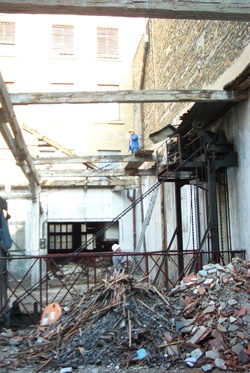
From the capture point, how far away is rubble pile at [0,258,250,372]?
5785mm

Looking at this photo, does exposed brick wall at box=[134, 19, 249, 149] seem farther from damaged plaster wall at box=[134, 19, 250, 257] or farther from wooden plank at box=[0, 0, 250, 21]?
wooden plank at box=[0, 0, 250, 21]

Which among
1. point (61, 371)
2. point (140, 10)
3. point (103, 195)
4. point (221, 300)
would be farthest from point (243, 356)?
point (103, 195)

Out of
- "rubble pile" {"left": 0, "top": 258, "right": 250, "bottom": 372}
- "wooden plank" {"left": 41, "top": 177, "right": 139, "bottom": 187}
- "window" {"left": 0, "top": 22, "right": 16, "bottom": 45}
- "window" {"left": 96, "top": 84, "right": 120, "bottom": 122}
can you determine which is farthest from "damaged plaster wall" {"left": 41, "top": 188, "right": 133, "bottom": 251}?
"rubble pile" {"left": 0, "top": 258, "right": 250, "bottom": 372}

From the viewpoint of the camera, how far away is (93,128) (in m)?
20.9

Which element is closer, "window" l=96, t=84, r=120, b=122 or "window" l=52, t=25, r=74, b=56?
"window" l=96, t=84, r=120, b=122

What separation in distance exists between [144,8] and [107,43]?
18493mm

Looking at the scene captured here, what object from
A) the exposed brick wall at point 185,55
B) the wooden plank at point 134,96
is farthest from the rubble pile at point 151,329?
the exposed brick wall at point 185,55

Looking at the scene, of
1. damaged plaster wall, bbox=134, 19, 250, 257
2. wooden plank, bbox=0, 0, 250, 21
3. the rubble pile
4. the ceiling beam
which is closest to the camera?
wooden plank, bbox=0, 0, 250, 21

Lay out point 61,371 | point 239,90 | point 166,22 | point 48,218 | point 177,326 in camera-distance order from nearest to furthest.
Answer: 1. point 61,371
2. point 177,326
3. point 239,90
4. point 166,22
5. point 48,218

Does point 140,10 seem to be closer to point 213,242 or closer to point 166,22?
point 213,242

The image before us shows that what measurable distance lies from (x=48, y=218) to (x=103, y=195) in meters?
2.74

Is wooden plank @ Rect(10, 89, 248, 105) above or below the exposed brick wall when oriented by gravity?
below

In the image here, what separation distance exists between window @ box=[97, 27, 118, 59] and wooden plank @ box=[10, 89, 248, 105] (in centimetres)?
1506

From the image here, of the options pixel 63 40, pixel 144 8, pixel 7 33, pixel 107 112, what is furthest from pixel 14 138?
pixel 7 33
